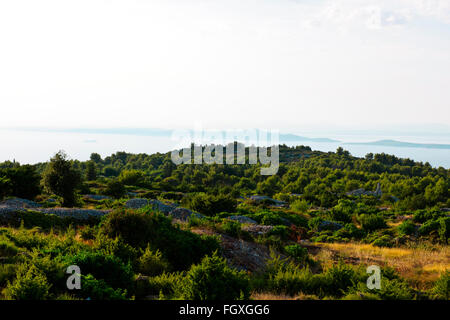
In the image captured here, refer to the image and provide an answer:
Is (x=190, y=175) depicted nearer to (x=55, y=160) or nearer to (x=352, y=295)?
(x=55, y=160)

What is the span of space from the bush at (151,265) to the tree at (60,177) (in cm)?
1902

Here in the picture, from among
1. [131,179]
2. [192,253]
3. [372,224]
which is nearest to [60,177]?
[192,253]

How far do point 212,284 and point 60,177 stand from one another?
23312mm

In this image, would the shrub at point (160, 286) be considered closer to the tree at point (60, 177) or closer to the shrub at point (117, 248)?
the shrub at point (117, 248)

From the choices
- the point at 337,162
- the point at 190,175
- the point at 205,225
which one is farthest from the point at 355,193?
the point at 205,225

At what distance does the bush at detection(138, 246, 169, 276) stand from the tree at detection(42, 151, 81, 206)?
19.0 metres

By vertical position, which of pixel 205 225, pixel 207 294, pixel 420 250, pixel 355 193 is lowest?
pixel 355 193

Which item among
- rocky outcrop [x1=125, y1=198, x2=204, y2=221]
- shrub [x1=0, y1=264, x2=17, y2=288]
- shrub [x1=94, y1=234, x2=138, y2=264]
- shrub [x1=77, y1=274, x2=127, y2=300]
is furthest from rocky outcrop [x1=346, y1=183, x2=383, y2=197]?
shrub [x1=0, y1=264, x2=17, y2=288]

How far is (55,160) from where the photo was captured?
2638 centimetres

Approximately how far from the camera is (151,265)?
10117 mm

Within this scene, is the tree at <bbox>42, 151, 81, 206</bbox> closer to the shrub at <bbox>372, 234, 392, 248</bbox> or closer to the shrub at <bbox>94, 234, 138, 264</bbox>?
the shrub at <bbox>94, 234, 138, 264</bbox>

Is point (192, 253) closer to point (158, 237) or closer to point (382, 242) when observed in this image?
point (158, 237)
